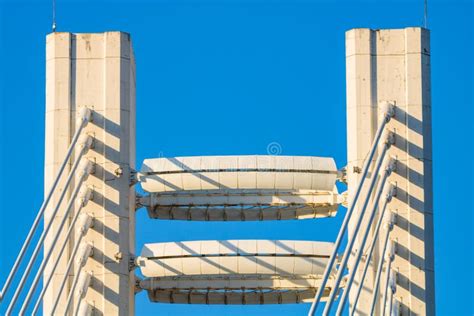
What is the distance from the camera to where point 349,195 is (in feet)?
268

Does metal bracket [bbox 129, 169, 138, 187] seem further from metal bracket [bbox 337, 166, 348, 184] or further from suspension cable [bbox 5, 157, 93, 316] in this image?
metal bracket [bbox 337, 166, 348, 184]

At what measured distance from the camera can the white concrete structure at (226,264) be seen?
80.2 meters

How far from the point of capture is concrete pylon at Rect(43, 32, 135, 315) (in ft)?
267

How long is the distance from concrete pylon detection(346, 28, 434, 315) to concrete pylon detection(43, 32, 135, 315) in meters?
7.64

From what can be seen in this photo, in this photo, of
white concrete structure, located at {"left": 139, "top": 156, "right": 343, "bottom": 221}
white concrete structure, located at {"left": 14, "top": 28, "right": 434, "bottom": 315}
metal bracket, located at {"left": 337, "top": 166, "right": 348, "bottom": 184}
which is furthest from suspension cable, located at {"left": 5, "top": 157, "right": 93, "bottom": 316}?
metal bracket, located at {"left": 337, "top": 166, "right": 348, "bottom": 184}

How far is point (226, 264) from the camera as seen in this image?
80188 mm

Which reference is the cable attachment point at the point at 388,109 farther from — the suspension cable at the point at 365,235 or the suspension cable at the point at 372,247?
the suspension cable at the point at 372,247

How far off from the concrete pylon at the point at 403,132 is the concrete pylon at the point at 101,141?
25.1 feet

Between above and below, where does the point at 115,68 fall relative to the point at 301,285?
above

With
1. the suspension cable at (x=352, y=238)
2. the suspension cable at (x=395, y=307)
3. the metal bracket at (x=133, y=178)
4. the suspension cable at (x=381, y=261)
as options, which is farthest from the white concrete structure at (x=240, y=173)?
the suspension cable at (x=395, y=307)

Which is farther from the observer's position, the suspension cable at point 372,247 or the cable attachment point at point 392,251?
the cable attachment point at point 392,251

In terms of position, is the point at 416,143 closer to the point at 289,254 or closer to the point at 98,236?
the point at 289,254

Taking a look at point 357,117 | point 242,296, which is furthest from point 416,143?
point 242,296

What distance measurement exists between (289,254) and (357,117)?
5252mm
